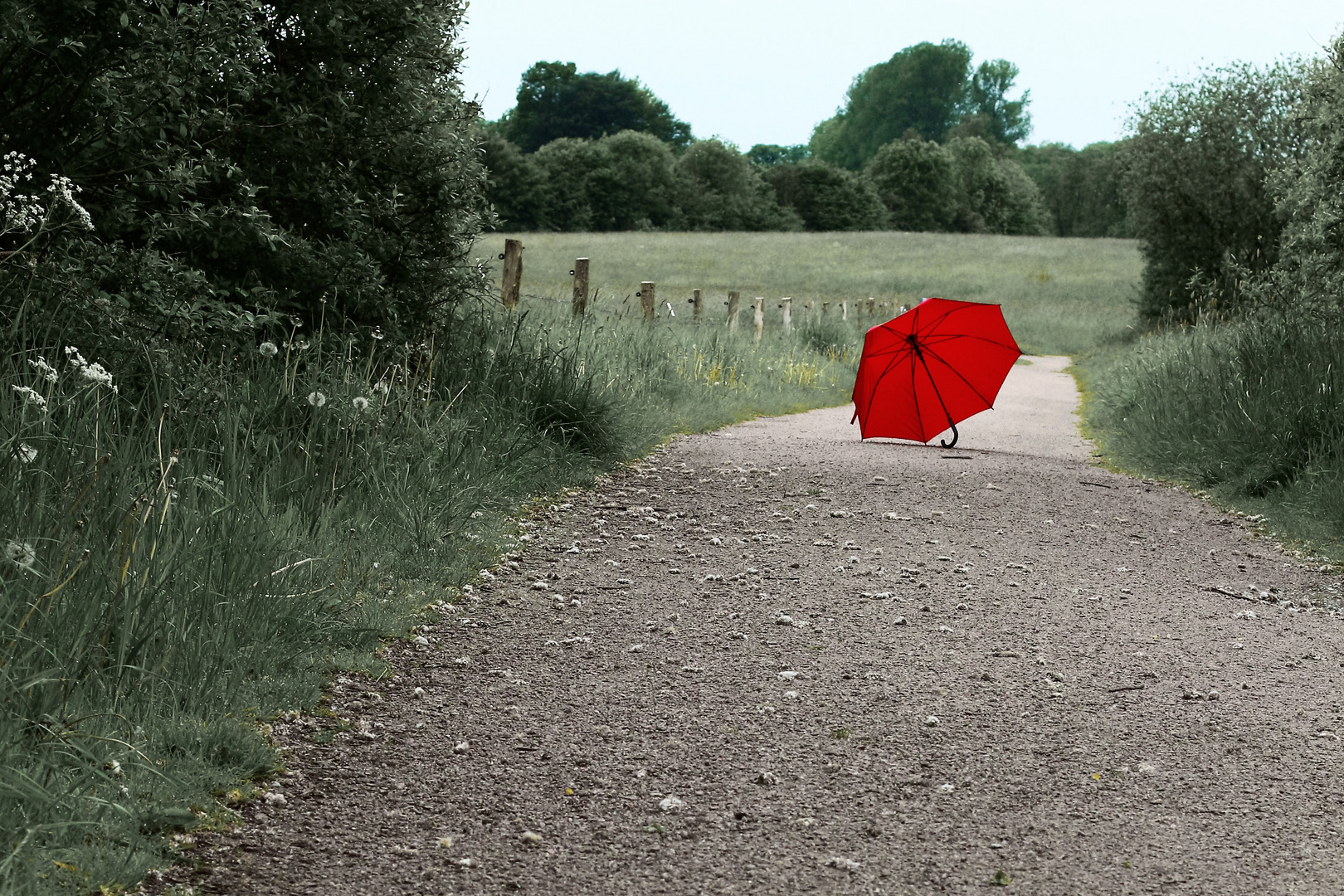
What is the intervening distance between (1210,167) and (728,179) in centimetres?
6242

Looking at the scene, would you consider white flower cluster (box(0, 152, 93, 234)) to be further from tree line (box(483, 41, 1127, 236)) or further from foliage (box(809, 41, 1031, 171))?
foliage (box(809, 41, 1031, 171))

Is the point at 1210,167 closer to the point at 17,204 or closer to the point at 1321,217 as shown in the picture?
the point at 1321,217

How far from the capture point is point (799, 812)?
11.6ft

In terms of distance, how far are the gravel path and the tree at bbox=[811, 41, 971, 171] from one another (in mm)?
149803

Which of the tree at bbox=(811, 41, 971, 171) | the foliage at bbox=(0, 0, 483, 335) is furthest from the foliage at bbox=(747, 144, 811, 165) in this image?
the foliage at bbox=(0, 0, 483, 335)

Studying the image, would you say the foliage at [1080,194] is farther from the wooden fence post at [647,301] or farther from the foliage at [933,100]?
the wooden fence post at [647,301]

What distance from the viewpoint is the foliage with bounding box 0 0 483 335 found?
6410 mm

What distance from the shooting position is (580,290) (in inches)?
619

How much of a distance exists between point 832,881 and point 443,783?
1.33 m

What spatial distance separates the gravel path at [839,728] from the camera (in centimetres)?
321

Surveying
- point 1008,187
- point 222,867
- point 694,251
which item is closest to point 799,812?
point 222,867

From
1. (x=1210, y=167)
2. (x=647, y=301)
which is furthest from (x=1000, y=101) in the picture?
(x=647, y=301)

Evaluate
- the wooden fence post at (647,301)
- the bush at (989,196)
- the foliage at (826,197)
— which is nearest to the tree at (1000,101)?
the bush at (989,196)

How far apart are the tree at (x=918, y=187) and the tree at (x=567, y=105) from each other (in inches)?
944
